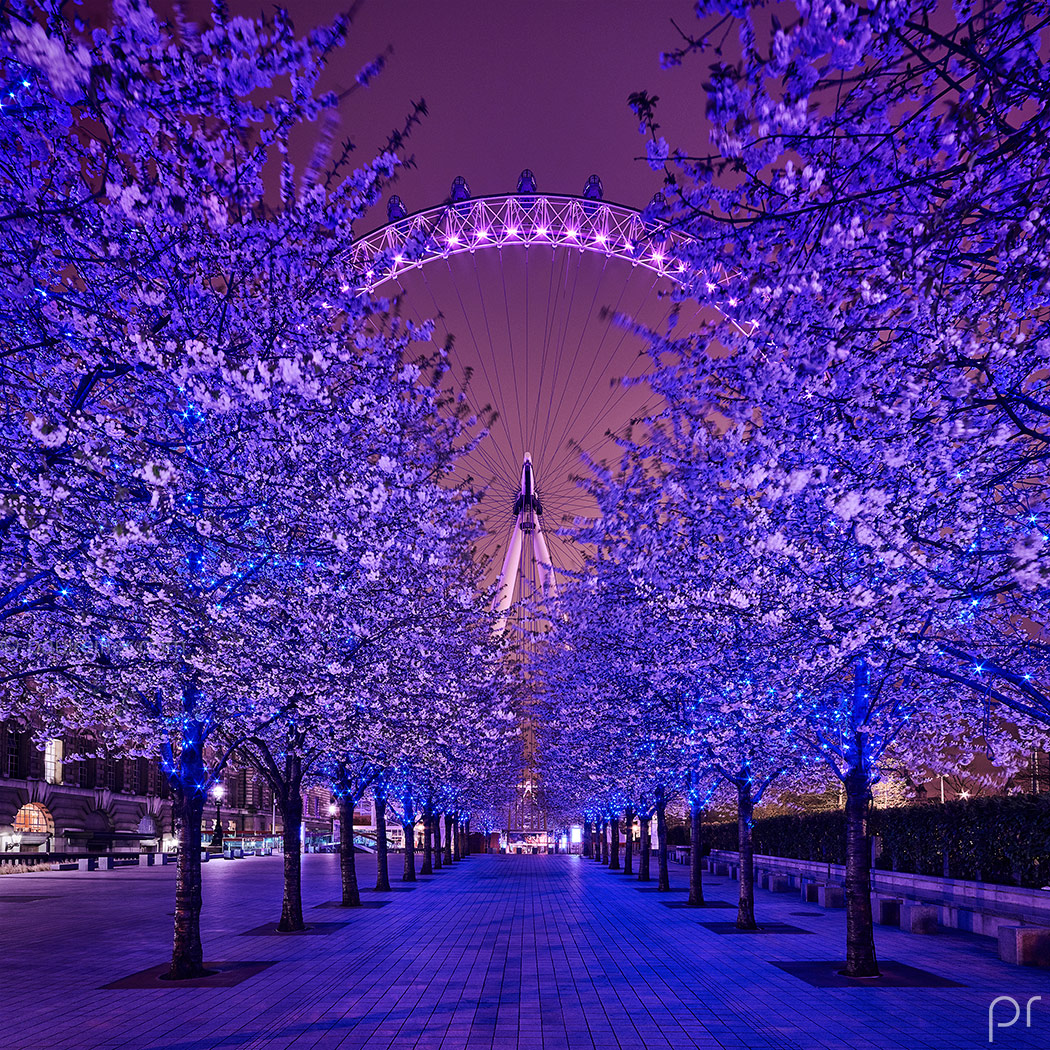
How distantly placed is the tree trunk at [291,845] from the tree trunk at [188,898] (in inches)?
215

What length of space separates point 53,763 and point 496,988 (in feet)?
230

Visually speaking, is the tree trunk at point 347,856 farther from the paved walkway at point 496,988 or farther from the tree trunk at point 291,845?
the tree trunk at point 291,845

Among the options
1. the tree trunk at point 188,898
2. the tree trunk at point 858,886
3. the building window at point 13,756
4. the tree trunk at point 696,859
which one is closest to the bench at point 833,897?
the tree trunk at point 696,859

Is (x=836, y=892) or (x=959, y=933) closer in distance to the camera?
(x=959, y=933)

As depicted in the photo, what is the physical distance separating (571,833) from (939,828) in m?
111

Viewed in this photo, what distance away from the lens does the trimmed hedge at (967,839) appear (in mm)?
21328

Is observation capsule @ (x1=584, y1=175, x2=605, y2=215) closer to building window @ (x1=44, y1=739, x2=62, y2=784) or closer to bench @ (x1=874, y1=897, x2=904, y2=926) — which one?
bench @ (x1=874, y1=897, x2=904, y2=926)

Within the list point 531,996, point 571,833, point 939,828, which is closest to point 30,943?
point 531,996

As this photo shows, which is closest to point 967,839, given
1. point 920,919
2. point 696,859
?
point 920,919

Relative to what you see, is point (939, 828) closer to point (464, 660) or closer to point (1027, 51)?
point (464, 660)

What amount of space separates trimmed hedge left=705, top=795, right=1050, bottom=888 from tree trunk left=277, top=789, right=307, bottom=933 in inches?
641

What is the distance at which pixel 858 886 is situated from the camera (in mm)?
16422

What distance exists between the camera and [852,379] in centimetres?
959

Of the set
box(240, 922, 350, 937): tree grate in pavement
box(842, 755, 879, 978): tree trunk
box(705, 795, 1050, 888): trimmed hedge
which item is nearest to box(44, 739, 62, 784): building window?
box(240, 922, 350, 937): tree grate in pavement
